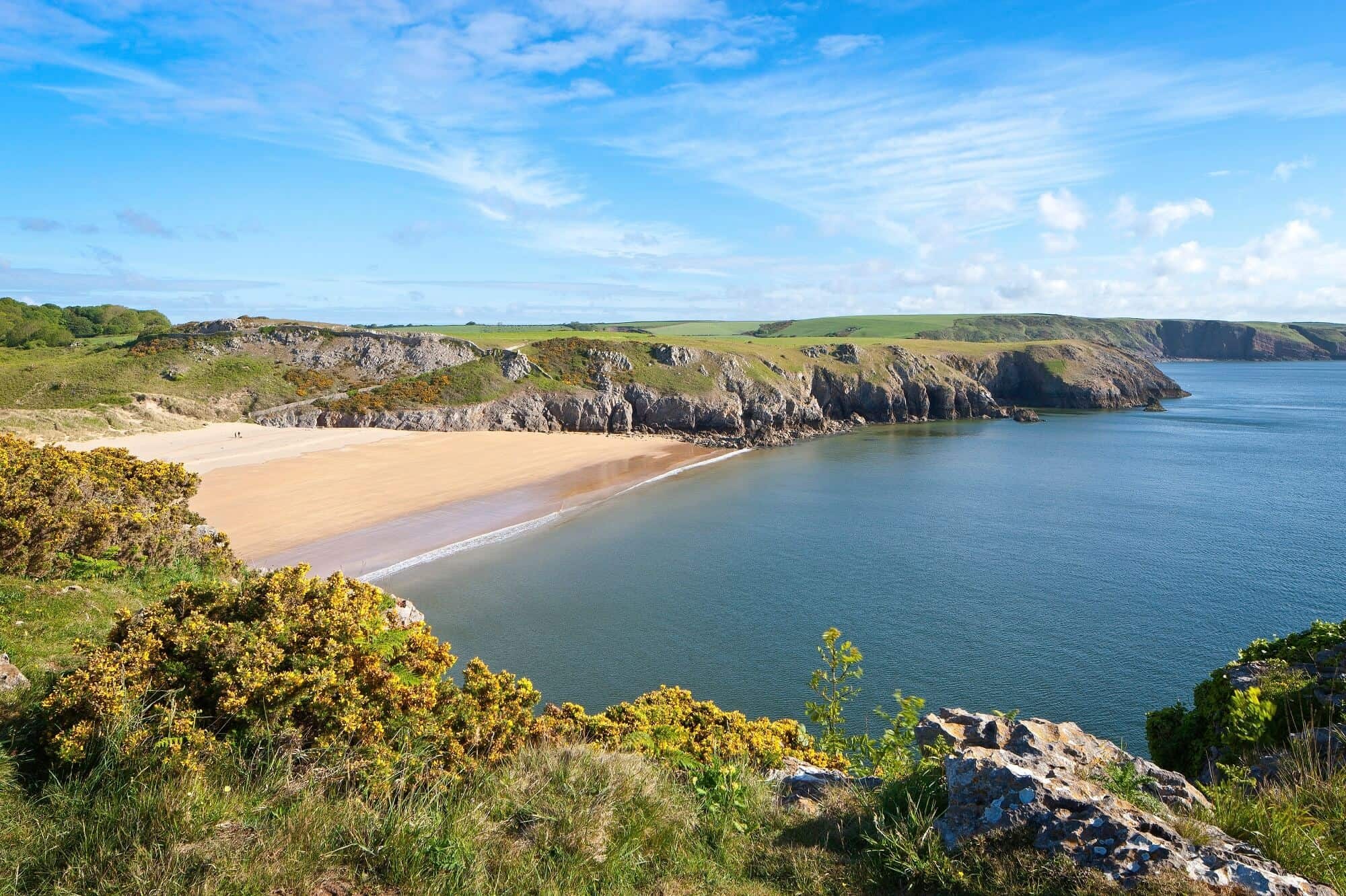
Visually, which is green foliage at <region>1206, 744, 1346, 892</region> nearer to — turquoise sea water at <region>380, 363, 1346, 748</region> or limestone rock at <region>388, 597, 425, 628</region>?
limestone rock at <region>388, 597, 425, 628</region>

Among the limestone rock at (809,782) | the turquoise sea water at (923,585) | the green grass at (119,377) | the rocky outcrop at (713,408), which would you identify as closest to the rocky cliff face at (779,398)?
the rocky outcrop at (713,408)

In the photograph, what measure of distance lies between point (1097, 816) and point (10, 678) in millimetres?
9340

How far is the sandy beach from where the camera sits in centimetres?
2894

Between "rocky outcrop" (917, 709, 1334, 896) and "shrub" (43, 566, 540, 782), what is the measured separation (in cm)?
439

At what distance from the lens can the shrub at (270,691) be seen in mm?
5301

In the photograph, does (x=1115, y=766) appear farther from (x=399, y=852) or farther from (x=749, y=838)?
(x=399, y=852)

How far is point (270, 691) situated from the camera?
5.79m

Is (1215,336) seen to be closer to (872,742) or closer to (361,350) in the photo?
(361,350)

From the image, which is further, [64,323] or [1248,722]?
[64,323]

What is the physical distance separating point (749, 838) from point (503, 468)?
41.9 meters

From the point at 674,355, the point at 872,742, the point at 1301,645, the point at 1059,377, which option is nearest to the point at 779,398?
the point at 674,355

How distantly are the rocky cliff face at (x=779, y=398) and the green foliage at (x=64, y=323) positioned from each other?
4095 centimetres

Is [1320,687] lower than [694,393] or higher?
lower

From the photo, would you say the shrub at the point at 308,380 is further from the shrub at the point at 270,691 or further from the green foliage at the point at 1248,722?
the green foliage at the point at 1248,722
